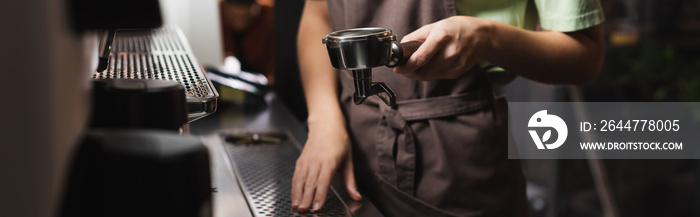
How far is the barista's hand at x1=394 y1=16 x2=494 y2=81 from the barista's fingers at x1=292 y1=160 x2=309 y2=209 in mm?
234

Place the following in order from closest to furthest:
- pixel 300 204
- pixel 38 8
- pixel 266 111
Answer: pixel 38 8 → pixel 300 204 → pixel 266 111

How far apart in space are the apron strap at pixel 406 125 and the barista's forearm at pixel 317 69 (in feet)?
0.26

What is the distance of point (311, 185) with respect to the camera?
0.84 meters

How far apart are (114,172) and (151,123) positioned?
0.08 metres

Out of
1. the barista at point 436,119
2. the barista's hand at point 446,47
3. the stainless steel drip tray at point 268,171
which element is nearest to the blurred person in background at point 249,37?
the stainless steel drip tray at point 268,171

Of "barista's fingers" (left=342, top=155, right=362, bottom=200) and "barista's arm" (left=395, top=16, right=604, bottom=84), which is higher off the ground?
"barista's arm" (left=395, top=16, right=604, bottom=84)

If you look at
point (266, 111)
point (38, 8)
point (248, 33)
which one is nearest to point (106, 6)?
point (38, 8)

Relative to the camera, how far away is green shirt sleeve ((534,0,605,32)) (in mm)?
873

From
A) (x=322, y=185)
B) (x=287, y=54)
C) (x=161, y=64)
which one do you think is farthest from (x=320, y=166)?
(x=287, y=54)

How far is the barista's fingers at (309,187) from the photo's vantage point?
82 cm

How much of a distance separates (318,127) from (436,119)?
19 cm

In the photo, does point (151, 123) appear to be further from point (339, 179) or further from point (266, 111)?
point (266, 111)

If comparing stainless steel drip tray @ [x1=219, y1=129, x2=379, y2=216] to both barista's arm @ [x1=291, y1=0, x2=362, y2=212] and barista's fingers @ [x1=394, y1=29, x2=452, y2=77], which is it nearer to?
barista's arm @ [x1=291, y1=0, x2=362, y2=212]

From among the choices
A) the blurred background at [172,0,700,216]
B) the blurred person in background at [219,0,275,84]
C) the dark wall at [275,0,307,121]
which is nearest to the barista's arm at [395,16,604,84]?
the dark wall at [275,0,307,121]
